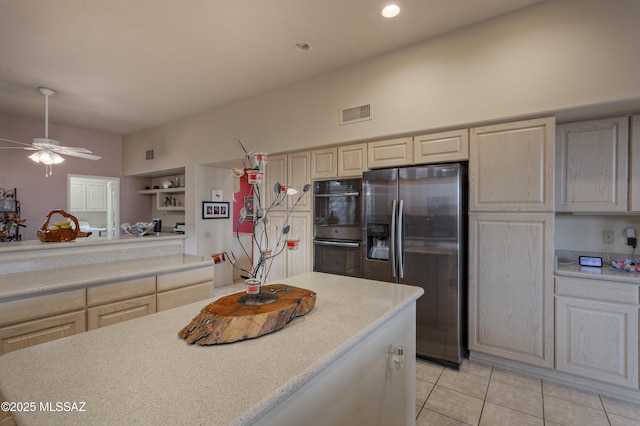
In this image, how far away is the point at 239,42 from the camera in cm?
284

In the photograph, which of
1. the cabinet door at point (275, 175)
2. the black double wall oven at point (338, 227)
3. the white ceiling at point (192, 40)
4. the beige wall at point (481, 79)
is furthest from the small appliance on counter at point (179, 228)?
the black double wall oven at point (338, 227)

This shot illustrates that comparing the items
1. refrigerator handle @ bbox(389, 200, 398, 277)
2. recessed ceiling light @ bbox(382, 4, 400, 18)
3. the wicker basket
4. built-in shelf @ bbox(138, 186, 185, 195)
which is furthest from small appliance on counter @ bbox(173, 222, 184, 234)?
recessed ceiling light @ bbox(382, 4, 400, 18)

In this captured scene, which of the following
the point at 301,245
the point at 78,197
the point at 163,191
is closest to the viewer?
the point at 301,245

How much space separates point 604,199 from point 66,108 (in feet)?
21.9

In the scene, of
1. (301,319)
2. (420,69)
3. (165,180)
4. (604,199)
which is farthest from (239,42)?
(165,180)

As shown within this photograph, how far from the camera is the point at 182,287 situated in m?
2.61

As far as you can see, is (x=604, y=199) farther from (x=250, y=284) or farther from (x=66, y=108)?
(x=66, y=108)

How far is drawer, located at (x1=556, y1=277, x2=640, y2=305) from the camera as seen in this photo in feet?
6.83

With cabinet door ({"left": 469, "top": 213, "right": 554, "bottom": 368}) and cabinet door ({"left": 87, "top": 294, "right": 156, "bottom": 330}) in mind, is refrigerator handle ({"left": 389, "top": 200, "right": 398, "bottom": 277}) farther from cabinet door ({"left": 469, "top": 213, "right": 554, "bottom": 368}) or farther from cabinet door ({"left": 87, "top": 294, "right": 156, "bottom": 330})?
cabinet door ({"left": 87, "top": 294, "right": 156, "bottom": 330})

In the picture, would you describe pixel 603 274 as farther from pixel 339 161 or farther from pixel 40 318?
pixel 40 318

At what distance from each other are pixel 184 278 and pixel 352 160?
6.57 ft

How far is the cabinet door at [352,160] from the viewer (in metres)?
3.16

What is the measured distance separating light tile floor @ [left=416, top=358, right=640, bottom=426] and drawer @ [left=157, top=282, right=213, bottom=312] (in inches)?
78.2

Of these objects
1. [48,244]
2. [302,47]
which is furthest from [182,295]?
[302,47]
